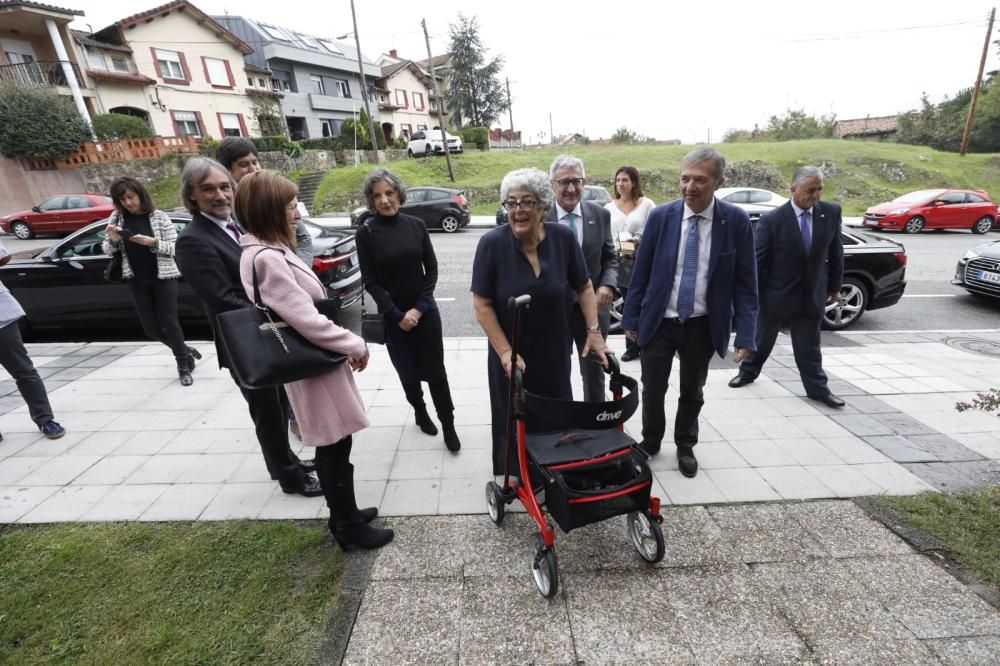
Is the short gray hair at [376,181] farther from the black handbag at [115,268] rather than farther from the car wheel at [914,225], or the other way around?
the car wheel at [914,225]

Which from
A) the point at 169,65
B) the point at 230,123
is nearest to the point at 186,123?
the point at 230,123

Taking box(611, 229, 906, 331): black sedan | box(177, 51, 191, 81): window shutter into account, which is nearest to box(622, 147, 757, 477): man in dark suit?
box(611, 229, 906, 331): black sedan

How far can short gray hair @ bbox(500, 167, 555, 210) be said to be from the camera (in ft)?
7.21

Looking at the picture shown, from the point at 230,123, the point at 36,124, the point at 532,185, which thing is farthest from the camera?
the point at 230,123

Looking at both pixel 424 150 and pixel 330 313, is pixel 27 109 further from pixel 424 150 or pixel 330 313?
pixel 330 313

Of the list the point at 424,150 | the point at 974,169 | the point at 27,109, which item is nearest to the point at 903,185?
the point at 974,169

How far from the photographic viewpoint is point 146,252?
165 inches

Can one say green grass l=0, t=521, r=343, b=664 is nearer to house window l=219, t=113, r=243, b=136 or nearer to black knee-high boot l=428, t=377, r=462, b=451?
black knee-high boot l=428, t=377, r=462, b=451

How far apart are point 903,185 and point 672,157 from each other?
1095cm

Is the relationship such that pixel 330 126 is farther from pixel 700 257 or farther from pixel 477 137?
pixel 700 257

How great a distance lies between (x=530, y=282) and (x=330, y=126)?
38.3m

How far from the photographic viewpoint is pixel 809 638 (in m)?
1.96

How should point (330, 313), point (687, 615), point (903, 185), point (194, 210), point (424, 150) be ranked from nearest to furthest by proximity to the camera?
1. point (687, 615)
2. point (330, 313)
3. point (194, 210)
4. point (903, 185)
5. point (424, 150)

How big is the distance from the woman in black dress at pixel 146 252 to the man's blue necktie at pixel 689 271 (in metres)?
4.14
